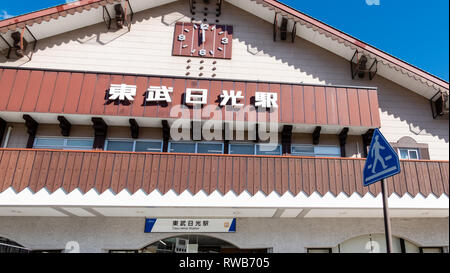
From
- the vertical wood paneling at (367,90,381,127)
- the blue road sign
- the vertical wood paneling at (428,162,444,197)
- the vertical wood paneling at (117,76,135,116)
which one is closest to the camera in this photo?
the blue road sign

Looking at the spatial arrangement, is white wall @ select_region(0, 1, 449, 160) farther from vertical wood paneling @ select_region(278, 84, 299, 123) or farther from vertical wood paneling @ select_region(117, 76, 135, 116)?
vertical wood paneling @ select_region(117, 76, 135, 116)

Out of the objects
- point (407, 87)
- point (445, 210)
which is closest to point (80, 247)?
point (445, 210)

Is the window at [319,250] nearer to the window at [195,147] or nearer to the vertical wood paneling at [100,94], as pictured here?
the window at [195,147]

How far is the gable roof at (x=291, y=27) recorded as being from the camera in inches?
523

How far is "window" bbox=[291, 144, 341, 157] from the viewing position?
13.1 metres

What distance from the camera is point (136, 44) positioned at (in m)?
14.5

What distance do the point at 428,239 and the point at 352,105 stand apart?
19.4ft

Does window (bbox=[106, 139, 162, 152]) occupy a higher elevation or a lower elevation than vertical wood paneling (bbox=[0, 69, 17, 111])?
lower

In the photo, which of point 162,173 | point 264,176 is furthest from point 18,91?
point 264,176

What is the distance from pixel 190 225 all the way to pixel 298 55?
9.14m

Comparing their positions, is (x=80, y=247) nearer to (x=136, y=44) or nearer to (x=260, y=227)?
(x=260, y=227)

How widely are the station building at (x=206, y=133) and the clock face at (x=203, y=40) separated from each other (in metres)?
0.07

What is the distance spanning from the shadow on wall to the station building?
2.7 inches

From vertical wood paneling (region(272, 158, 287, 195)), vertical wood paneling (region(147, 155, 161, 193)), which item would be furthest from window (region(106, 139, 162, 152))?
vertical wood paneling (region(272, 158, 287, 195))
